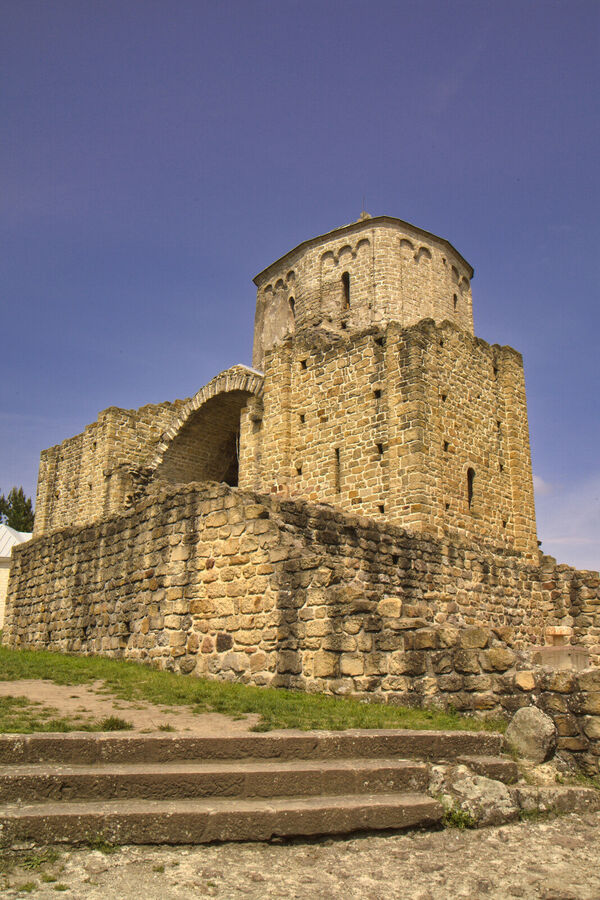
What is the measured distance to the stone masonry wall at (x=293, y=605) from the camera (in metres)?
7.55

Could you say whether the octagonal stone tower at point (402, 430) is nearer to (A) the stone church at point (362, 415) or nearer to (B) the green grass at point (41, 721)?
(A) the stone church at point (362, 415)

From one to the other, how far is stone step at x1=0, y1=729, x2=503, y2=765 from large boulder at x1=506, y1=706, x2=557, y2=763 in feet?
0.57

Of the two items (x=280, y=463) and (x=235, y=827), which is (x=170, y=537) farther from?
(x=280, y=463)

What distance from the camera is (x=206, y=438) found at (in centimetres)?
2552

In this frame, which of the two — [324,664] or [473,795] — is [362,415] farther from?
[473,795]

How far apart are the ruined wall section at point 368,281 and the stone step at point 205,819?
1960cm

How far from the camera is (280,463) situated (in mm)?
19125

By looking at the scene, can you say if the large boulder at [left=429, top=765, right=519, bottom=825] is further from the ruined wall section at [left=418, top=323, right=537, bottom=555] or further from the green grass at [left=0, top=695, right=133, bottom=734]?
the ruined wall section at [left=418, top=323, right=537, bottom=555]

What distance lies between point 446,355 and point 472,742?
13.2 meters

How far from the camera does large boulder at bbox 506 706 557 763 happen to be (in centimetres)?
611

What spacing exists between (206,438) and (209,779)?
20947mm

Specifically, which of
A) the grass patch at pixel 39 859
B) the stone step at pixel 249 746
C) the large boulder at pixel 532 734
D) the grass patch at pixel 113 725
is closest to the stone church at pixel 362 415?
the large boulder at pixel 532 734

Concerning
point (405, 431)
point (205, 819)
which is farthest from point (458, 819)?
point (405, 431)

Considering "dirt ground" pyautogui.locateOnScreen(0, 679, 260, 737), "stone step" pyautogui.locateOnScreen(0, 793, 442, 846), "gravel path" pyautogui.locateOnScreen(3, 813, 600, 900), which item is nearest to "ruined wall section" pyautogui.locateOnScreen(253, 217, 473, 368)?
"dirt ground" pyautogui.locateOnScreen(0, 679, 260, 737)
